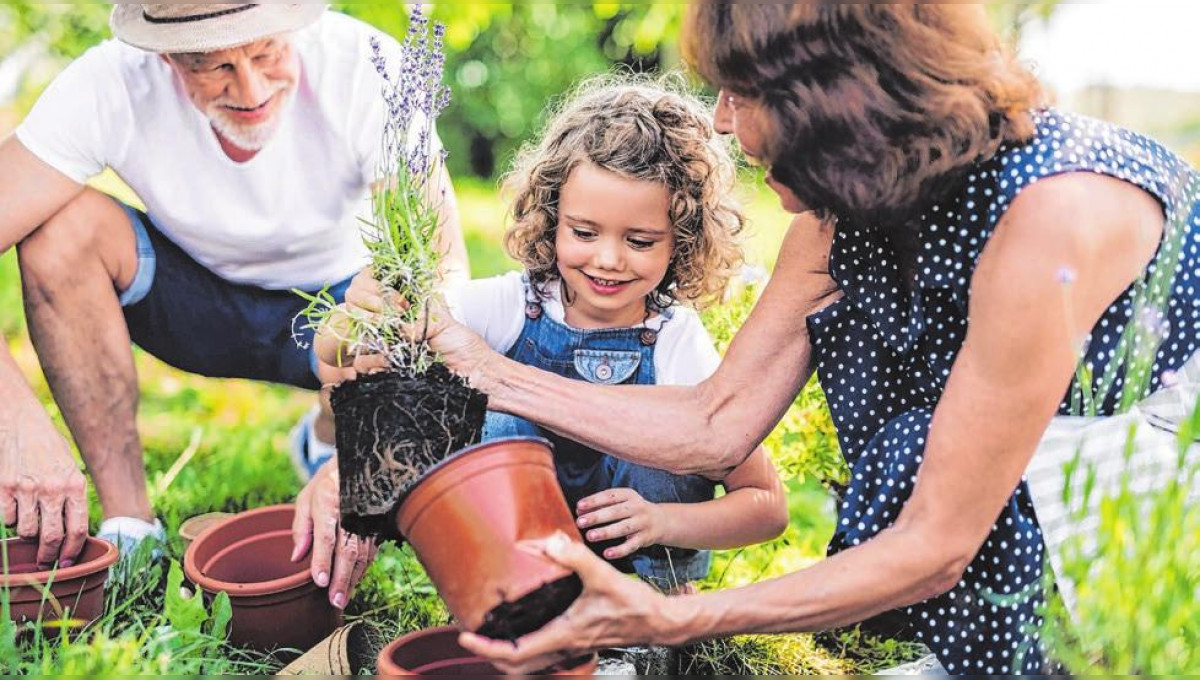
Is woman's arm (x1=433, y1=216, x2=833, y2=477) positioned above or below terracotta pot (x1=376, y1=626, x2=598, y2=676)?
above

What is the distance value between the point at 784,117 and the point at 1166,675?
3.40 feet

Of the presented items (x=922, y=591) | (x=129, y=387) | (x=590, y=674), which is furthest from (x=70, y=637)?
(x=922, y=591)

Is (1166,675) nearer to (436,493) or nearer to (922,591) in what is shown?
(922,591)

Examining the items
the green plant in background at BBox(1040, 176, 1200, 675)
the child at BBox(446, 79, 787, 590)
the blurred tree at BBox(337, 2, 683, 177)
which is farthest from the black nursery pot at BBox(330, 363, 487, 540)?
the blurred tree at BBox(337, 2, 683, 177)

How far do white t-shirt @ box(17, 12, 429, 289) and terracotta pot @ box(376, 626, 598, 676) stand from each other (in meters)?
1.31

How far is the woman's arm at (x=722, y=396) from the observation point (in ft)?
7.46

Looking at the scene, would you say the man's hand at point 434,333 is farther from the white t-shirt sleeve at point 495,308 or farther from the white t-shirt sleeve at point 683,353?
the white t-shirt sleeve at point 683,353

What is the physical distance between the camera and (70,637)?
7.20 feet

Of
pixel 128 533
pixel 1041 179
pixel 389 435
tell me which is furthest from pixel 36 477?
pixel 1041 179

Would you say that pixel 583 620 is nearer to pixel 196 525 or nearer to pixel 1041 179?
pixel 1041 179

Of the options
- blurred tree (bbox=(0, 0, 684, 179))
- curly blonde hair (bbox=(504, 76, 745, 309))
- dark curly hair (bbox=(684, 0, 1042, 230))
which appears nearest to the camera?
dark curly hair (bbox=(684, 0, 1042, 230))

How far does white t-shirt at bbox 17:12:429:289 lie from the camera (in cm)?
289

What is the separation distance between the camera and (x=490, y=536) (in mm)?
1741

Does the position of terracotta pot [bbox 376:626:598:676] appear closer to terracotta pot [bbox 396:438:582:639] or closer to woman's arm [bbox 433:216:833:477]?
terracotta pot [bbox 396:438:582:639]
